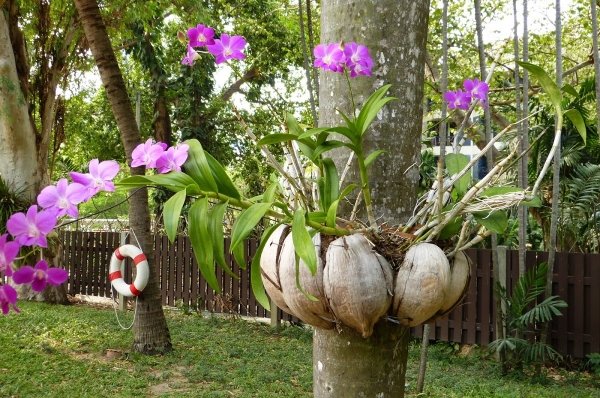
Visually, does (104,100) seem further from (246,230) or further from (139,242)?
(246,230)

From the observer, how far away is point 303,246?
2.42ft

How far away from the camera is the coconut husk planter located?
33.3 inches

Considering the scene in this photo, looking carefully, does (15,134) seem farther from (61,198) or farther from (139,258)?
(61,198)

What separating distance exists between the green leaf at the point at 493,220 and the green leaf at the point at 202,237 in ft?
1.46

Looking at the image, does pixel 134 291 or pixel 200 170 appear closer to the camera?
pixel 200 170

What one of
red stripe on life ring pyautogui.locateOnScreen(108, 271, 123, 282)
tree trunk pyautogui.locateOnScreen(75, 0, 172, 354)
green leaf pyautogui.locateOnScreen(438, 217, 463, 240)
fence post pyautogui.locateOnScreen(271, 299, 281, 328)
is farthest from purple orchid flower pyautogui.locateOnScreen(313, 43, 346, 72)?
fence post pyautogui.locateOnScreen(271, 299, 281, 328)

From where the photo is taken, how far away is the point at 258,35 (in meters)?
11.8

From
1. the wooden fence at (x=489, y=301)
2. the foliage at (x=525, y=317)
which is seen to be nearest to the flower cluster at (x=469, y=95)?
the wooden fence at (x=489, y=301)

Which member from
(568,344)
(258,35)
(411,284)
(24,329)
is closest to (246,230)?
(411,284)

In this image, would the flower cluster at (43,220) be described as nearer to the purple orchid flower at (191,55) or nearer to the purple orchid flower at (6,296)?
the purple orchid flower at (6,296)

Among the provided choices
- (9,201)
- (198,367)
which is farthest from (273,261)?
(9,201)

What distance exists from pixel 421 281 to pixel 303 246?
0.73ft

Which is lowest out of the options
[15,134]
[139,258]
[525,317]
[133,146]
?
[525,317]

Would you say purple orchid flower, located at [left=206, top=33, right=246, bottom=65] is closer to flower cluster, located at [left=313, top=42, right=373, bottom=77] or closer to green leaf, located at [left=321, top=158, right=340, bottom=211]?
flower cluster, located at [left=313, top=42, right=373, bottom=77]
